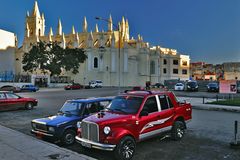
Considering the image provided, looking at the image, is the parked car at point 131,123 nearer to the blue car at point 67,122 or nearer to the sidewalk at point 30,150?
the sidewalk at point 30,150

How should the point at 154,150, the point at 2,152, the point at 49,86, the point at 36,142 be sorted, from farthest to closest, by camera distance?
the point at 49,86 < the point at 36,142 < the point at 154,150 < the point at 2,152

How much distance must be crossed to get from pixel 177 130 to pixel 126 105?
8.30 feet

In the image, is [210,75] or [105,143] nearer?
[105,143]

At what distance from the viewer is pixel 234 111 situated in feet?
59.3

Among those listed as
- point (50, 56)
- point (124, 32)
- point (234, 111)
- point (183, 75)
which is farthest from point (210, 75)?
point (234, 111)

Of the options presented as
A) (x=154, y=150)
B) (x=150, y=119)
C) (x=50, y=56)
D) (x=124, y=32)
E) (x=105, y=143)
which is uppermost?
(x=124, y=32)

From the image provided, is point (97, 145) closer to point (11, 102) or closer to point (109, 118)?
point (109, 118)

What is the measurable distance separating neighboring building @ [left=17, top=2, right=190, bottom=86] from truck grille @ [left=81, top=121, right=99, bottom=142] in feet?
230

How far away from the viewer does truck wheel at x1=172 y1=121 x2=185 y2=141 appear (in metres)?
9.08

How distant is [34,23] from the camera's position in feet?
350

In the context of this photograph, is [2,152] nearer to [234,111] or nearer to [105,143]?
[105,143]

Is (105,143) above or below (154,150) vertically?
above

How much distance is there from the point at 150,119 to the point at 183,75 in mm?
95746

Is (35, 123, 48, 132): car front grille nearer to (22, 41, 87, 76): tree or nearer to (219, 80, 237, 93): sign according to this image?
(219, 80, 237, 93): sign
